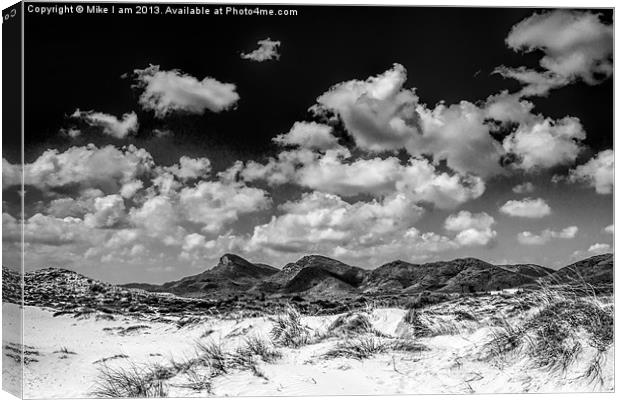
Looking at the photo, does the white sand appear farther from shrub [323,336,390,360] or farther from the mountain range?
the mountain range

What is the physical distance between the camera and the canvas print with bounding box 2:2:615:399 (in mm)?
9305

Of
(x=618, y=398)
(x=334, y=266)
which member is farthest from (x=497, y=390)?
(x=334, y=266)

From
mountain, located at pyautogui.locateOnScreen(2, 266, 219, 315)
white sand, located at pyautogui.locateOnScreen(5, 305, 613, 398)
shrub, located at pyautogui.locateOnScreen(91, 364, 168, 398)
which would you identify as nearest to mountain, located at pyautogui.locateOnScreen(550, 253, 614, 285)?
white sand, located at pyautogui.locateOnScreen(5, 305, 613, 398)

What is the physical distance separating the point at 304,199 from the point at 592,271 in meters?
3.27

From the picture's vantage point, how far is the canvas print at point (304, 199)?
9305mm

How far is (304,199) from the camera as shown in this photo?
10148 millimetres

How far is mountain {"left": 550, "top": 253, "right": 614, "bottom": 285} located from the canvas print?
0.02 m

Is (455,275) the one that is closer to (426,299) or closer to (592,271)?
(426,299)

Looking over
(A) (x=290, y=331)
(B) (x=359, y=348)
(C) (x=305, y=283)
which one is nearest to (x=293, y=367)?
(A) (x=290, y=331)

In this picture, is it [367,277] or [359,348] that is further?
[367,277]

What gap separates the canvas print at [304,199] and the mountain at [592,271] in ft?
0.08

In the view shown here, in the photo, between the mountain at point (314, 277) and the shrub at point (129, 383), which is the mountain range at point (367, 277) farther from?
the shrub at point (129, 383)

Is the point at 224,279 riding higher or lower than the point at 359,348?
higher

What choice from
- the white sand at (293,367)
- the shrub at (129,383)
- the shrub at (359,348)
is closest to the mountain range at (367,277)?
the white sand at (293,367)
